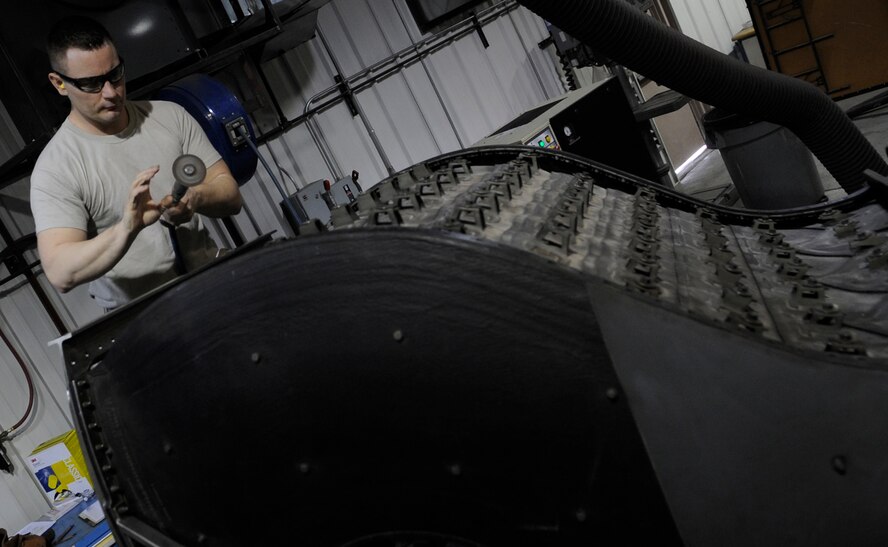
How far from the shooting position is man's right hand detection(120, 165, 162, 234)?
155 cm

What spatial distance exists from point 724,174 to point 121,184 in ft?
16.0

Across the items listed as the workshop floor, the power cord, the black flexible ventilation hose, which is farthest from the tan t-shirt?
the workshop floor

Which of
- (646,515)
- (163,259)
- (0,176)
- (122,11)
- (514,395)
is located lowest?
(646,515)

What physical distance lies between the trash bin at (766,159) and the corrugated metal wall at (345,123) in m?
1.96

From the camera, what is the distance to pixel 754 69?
2.55 m

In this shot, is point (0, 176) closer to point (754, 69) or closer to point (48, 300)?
point (48, 300)

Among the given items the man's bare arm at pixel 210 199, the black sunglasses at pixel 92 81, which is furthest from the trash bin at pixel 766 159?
the black sunglasses at pixel 92 81

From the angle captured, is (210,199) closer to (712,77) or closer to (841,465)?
(841,465)

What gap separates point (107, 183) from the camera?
75.7 inches

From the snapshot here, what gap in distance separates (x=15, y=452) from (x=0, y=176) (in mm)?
1271

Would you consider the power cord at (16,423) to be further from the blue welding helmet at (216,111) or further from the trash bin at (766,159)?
the trash bin at (766,159)

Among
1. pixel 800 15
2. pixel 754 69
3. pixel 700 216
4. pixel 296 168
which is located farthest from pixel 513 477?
pixel 800 15

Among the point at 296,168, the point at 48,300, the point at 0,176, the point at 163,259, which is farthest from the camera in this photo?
the point at 296,168

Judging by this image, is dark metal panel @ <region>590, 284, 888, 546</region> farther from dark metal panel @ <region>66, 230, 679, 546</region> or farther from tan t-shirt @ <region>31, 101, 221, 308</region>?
tan t-shirt @ <region>31, 101, 221, 308</region>
